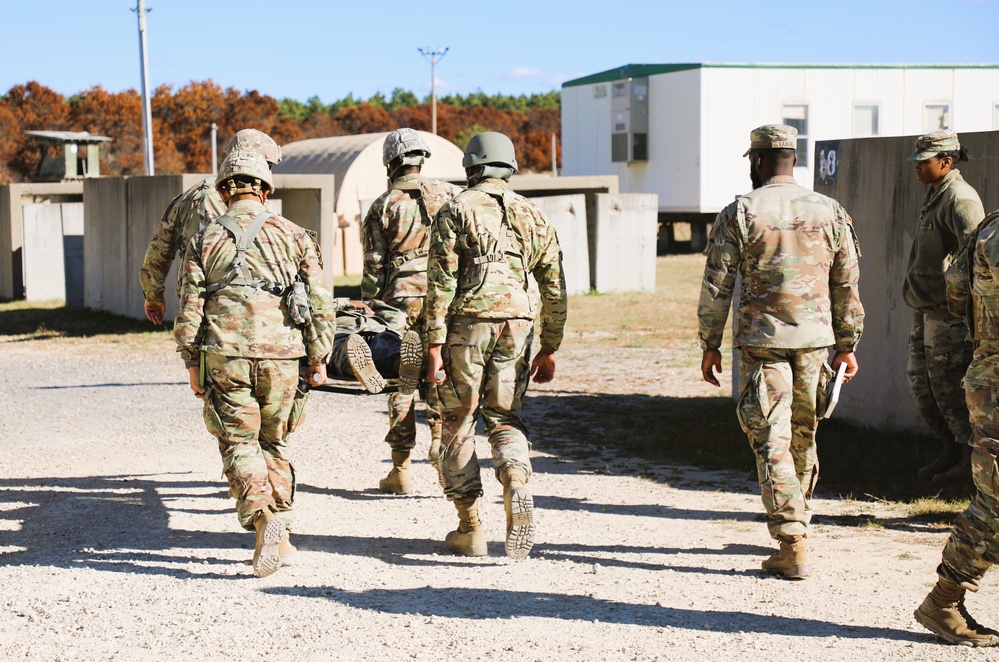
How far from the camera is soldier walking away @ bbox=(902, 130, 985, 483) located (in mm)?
6598

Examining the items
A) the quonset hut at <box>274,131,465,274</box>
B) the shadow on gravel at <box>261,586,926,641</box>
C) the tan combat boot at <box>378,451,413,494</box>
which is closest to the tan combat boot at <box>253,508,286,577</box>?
the shadow on gravel at <box>261,586,926,641</box>

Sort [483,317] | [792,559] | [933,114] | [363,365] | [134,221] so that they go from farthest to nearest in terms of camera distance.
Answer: [933,114] → [134,221] → [363,365] → [483,317] → [792,559]

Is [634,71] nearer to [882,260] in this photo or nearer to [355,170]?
[355,170]

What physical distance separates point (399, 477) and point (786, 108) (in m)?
22.9

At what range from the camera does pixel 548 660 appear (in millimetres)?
4348

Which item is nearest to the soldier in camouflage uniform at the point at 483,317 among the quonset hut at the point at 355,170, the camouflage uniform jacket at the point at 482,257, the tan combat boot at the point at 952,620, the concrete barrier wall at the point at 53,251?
the camouflage uniform jacket at the point at 482,257

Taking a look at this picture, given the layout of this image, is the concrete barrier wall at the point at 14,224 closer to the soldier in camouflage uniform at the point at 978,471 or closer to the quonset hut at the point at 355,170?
the quonset hut at the point at 355,170

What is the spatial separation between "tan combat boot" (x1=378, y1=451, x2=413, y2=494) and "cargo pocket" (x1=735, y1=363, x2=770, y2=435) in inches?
96.4

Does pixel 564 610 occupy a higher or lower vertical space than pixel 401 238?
lower

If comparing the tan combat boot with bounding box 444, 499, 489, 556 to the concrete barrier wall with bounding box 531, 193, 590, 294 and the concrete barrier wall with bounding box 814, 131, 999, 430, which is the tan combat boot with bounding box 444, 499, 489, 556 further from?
the concrete barrier wall with bounding box 531, 193, 590, 294

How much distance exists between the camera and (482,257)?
5.70 m

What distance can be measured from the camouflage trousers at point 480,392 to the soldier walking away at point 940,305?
97.1 inches

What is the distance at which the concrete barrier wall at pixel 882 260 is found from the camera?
8227mm

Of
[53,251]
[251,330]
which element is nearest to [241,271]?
[251,330]
